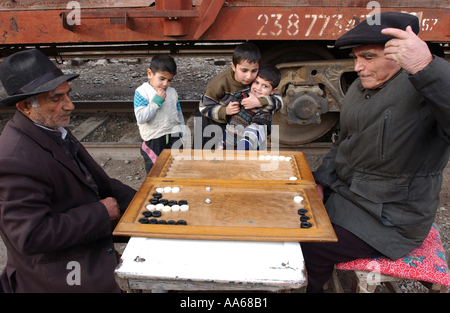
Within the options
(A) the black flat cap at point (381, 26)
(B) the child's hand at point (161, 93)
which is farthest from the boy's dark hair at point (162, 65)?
(A) the black flat cap at point (381, 26)

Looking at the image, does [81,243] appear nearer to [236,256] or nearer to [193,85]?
[236,256]

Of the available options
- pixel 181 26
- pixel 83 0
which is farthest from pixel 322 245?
pixel 83 0

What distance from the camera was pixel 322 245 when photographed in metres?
1.91

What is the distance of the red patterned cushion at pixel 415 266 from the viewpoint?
69.7 inches

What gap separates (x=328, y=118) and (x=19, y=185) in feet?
13.0

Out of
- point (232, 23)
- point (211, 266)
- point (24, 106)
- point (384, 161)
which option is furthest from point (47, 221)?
point (232, 23)

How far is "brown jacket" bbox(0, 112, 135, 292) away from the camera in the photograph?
153cm

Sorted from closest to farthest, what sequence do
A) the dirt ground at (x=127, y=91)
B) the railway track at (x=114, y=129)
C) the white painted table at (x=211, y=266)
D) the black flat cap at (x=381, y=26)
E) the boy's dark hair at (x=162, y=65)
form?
1. the white painted table at (x=211, y=266)
2. the black flat cap at (x=381, y=26)
3. the boy's dark hair at (x=162, y=65)
4. the dirt ground at (x=127, y=91)
5. the railway track at (x=114, y=129)

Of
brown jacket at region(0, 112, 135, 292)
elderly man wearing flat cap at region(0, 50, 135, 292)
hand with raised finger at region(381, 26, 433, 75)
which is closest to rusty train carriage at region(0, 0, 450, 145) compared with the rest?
elderly man wearing flat cap at region(0, 50, 135, 292)

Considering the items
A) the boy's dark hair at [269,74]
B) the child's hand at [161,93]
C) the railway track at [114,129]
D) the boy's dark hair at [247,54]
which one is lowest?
the railway track at [114,129]

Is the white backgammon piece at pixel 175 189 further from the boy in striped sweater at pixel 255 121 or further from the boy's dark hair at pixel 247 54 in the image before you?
the boy's dark hair at pixel 247 54

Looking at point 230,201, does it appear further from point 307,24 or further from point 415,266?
point 307,24

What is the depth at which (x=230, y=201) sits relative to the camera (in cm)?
179

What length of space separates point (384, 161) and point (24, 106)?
201cm
